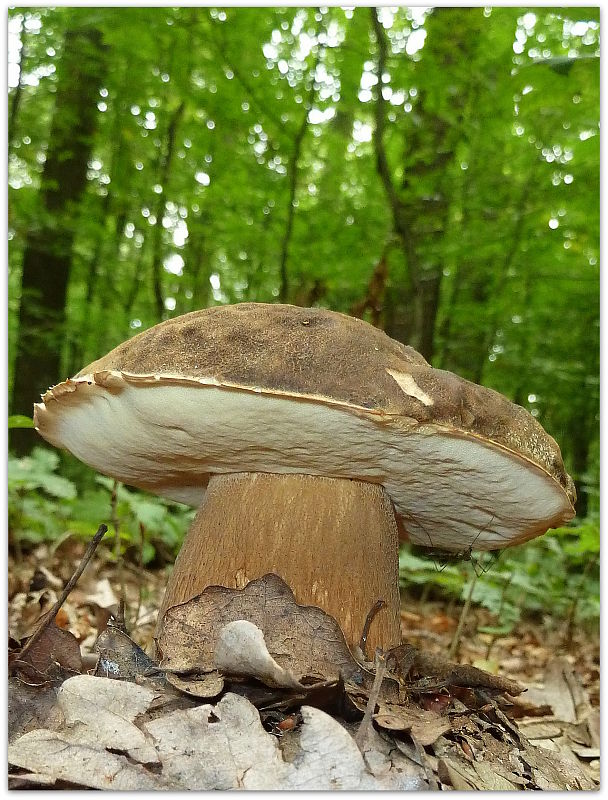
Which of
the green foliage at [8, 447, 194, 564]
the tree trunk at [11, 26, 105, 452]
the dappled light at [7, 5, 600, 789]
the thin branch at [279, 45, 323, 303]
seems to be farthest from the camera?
the tree trunk at [11, 26, 105, 452]

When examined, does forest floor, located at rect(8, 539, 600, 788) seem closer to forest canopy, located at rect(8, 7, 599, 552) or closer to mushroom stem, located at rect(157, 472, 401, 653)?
mushroom stem, located at rect(157, 472, 401, 653)

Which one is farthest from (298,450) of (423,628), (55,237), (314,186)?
(314,186)

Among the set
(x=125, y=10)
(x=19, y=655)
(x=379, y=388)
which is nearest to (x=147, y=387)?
(x=379, y=388)

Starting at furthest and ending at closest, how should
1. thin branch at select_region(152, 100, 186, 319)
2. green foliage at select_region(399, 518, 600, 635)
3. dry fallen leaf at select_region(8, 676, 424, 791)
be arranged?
thin branch at select_region(152, 100, 186, 319), green foliage at select_region(399, 518, 600, 635), dry fallen leaf at select_region(8, 676, 424, 791)

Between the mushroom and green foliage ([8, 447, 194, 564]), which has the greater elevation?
the mushroom

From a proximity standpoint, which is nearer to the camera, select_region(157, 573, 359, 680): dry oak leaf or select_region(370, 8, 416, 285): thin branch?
select_region(157, 573, 359, 680): dry oak leaf

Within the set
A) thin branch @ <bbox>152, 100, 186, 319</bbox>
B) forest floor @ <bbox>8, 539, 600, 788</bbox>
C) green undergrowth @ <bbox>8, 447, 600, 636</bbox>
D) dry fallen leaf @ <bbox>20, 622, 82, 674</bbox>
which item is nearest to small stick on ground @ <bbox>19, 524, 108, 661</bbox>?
dry fallen leaf @ <bbox>20, 622, 82, 674</bbox>
